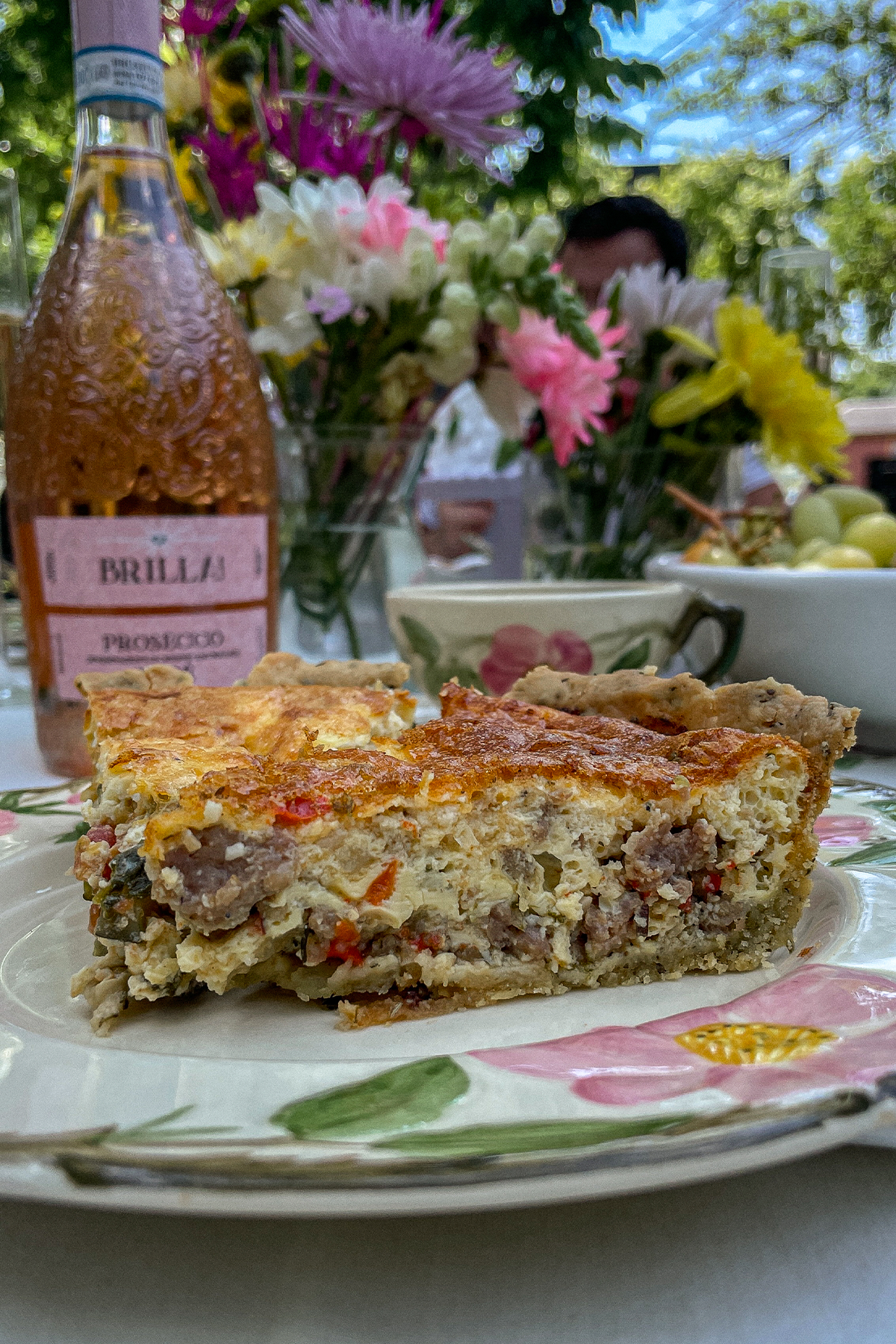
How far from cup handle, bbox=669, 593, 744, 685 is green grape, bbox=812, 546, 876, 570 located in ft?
0.77

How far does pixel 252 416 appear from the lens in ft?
5.87

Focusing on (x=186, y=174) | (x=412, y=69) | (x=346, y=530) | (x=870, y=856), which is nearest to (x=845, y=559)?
(x=870, y=856)

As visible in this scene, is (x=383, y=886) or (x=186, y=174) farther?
(x=186, y=174)

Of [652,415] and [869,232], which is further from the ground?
[869,232]

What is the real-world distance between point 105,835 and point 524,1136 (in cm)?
50

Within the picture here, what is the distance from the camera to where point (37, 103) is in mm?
5477

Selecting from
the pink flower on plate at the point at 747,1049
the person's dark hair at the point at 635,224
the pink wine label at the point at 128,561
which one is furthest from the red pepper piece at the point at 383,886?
the person's dark hair at the point at 635,224

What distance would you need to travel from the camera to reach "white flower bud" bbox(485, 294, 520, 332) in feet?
6.26

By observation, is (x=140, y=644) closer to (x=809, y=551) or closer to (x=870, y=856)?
(x=870, y=856)

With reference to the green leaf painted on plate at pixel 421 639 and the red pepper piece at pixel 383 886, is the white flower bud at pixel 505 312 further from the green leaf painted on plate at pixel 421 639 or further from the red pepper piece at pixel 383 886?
the red pepper piece at pixel 383 886

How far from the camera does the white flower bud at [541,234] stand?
6.27ft

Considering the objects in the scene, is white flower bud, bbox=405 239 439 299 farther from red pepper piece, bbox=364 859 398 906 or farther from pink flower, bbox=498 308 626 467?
red pepper piece, bbox=364 859 398 906

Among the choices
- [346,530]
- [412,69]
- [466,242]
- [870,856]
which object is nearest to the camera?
[870,856]

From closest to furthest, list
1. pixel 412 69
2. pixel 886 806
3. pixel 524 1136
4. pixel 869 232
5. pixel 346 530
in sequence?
1. pixel 524 1136
2. pixel 886 806
3. pixel 412 69
4. pixel 346 530
5. pixel 869 232
